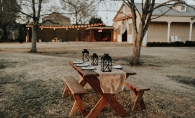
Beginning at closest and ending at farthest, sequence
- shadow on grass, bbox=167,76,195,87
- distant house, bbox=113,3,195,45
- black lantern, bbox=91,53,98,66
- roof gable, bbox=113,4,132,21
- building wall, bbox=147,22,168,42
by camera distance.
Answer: black lantern, bbox=91,53,98,66 → shadow on grass, bbox=167,76,195,87 → distant house, bbox=113,3,195,45 → building wall, bbox=147,22,168,42 → roof gable, bbox=113,4,132,21

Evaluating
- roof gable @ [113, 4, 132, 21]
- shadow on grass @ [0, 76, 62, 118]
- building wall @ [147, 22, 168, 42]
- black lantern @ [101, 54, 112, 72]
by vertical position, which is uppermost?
roof gable @ [113, 4, 132, 21]

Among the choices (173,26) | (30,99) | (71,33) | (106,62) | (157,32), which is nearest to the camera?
(106,62)

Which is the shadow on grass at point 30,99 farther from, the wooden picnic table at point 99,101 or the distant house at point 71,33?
the distant house at point 71,33

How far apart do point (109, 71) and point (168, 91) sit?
2810 mm

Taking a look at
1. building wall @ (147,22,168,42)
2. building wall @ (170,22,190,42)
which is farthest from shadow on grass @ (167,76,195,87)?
building wall @ (170,22,190,42)

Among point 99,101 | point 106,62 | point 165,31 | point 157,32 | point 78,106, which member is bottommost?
point 78,106

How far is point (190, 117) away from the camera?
427cm

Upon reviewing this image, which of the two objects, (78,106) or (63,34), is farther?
(63,34)

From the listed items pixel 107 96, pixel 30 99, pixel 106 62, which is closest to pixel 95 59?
pixel 106 62

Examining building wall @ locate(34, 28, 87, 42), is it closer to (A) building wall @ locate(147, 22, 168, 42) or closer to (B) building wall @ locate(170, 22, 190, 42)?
(A) building wall @ locate(147, 22, 168, 42)

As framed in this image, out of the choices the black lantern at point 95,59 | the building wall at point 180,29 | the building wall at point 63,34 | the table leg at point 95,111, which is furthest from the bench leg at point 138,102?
the building wall at point 63,34

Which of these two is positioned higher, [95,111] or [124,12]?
[124,12]

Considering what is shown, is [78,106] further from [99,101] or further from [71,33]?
[71,33]

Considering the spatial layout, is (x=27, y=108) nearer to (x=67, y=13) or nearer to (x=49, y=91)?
(x=49, y=91)
